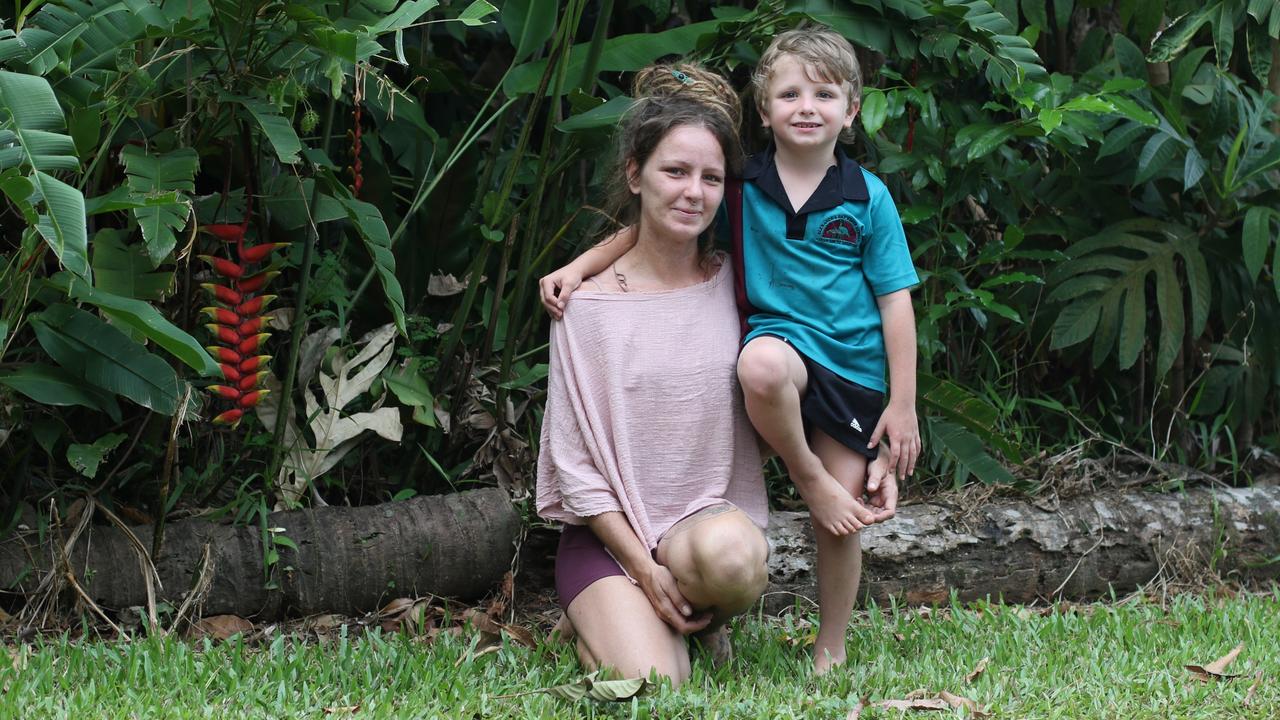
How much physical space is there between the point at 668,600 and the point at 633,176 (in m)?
0.98

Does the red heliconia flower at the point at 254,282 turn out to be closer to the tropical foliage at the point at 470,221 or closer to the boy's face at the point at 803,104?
the tropical foliage at the point at 470,221

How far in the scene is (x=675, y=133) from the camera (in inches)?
109

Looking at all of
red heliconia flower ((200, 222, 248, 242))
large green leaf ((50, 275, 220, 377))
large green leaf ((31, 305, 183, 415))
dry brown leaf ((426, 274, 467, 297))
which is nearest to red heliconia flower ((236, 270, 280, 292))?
red heliconia flower ((200, 222, 248, 242))

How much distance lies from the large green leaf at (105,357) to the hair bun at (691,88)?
1.31 metres

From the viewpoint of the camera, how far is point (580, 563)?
286 cm

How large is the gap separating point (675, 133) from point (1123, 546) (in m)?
2.16

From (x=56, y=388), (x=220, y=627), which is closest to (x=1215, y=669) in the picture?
(x=220, y=627)

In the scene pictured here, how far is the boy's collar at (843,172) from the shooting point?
281cm

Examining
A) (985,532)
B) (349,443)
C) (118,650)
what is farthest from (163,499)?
(985,532)

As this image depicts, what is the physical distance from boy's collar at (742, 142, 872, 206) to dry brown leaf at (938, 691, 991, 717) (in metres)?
1.09

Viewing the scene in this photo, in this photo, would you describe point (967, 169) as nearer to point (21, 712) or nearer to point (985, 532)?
point (985, 532)

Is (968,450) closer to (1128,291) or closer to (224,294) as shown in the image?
(1128,291)

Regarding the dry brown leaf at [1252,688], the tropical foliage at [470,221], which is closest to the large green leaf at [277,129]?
the tropical foliage at [470,221]

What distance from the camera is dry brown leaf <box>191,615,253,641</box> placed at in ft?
10.4
